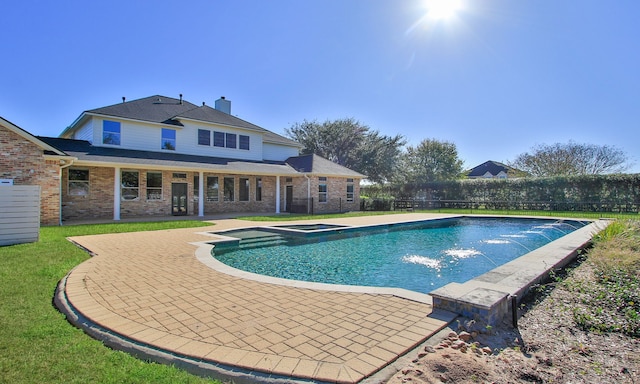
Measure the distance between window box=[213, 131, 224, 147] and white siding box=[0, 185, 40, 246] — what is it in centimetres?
1239

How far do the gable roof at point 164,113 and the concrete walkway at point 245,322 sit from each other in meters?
14.1

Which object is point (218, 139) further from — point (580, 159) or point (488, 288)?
point (580, 159)

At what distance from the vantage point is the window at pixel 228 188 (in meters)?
19.9

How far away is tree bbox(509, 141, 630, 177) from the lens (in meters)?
31.7

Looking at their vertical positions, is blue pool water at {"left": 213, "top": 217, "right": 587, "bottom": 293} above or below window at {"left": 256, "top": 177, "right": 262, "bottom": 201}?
below

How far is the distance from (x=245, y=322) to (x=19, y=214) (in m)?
8.20

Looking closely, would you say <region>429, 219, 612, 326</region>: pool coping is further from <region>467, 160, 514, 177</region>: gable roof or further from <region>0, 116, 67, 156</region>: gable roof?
<region>467, 160, 514, 177</region>: gable roof

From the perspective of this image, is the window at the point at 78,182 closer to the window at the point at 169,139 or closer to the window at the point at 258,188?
the window at the point at 169,139

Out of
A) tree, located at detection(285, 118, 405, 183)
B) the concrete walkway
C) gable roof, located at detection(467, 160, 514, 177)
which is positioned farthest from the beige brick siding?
gable roof, located at detection(467, 160, 514, 177)

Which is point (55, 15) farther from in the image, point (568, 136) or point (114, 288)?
point (568, 136)

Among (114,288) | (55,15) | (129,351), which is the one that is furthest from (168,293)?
(55,15)

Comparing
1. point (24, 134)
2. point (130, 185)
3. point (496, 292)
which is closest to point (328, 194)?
point (130, 185)

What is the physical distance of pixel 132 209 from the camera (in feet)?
53.7

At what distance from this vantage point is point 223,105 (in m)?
24.1
